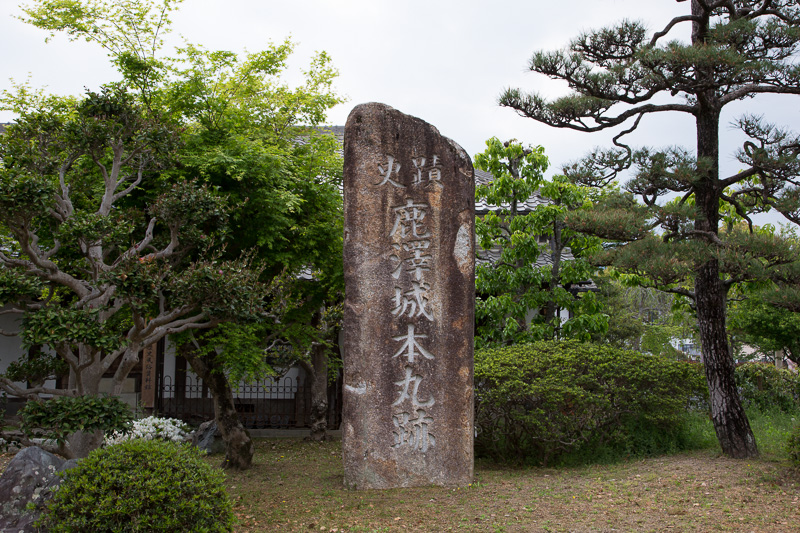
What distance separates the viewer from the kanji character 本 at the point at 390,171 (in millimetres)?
8141

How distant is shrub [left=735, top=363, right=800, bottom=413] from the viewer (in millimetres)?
13422

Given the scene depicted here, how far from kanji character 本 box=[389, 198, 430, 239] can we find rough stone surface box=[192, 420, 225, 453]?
5501 mm

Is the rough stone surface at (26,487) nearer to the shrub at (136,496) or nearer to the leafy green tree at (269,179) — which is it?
the shrub at (136,496)

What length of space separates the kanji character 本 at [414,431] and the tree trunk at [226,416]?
283 centimetres

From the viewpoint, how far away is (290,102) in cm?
1069

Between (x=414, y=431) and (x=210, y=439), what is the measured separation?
5.08 meters

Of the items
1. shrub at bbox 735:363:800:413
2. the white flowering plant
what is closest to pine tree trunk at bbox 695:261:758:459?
shrub at bbox 735:363:800:413

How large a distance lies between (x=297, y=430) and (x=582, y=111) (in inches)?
350

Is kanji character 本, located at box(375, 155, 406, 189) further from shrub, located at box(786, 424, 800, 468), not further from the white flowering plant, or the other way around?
the white flowering plant

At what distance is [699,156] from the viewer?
8766 millimetres

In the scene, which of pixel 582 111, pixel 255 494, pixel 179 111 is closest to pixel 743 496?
pixel 582 111

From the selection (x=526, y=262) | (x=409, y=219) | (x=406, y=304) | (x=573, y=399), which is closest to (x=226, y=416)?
(x=406, y=304)

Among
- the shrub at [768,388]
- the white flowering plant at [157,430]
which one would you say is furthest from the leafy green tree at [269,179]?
the shrub at [768,388]

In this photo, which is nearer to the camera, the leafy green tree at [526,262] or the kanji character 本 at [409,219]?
the kanji character 本 at [409,219]
